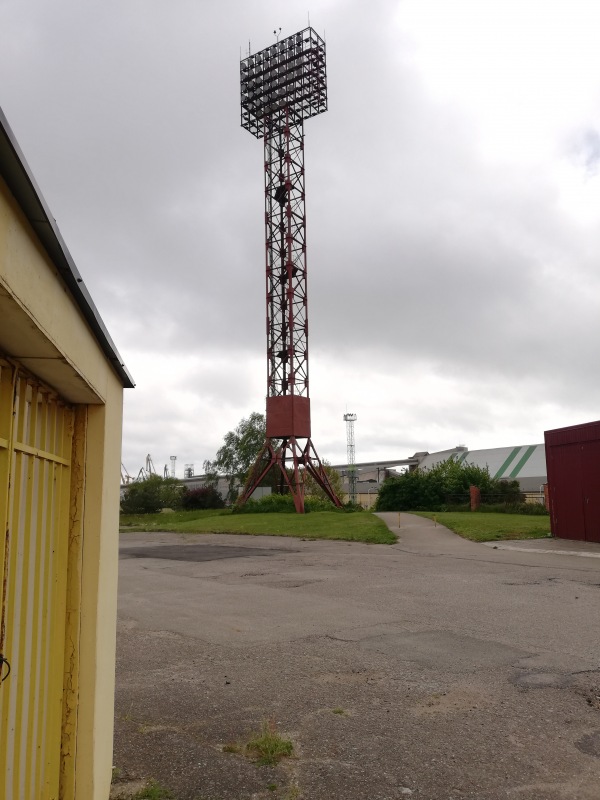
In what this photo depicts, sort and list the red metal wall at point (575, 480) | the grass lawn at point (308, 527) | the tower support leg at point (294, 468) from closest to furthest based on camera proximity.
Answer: the red metal wall at point (575, 480)
the grass lawn at point (308, 527)
the tower support leg at point (294, 468)

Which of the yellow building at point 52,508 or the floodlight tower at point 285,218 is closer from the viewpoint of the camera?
the yellow building at point 52,508

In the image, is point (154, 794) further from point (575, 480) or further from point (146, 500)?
point (146, 500)

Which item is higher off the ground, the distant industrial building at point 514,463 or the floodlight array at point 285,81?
the floodlight array at point 285,81

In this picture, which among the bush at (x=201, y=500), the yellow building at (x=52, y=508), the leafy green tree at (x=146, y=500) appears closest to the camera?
the yellow building at (x=52, y=508)

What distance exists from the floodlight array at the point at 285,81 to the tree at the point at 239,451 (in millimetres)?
38092

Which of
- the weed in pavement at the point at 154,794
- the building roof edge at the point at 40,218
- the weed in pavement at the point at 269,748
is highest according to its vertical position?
the building roof edge at the point at 40,218

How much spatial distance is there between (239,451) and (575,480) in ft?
184

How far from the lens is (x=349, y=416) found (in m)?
86.2

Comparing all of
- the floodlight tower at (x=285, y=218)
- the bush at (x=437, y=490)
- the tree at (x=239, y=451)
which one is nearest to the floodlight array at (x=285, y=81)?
the floodlight tower at (x=285, y=218)

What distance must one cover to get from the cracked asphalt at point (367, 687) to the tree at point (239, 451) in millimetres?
61888

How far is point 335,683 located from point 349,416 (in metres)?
80.5

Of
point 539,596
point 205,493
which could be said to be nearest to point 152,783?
point 539,596

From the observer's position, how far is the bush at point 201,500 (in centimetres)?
5628

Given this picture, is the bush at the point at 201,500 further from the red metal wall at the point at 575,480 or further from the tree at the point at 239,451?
the red metal wall at the point at 575,480
